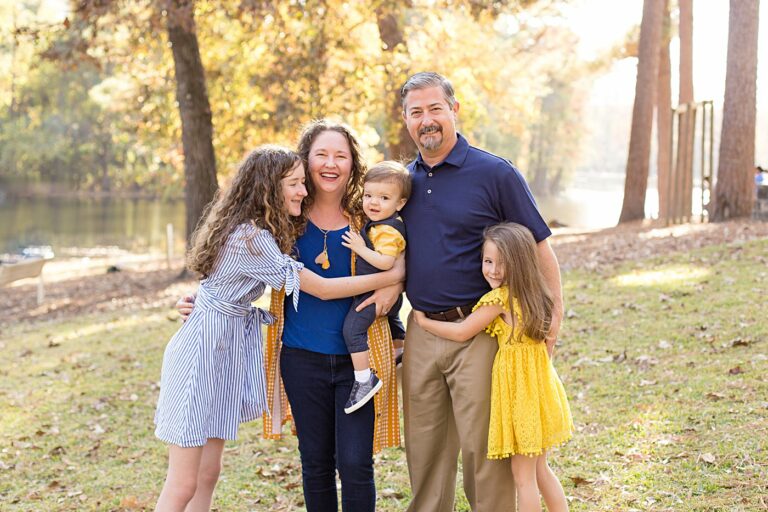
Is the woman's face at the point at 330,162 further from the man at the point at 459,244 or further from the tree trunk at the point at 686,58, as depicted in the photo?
the tree trunk at the point at 686,58

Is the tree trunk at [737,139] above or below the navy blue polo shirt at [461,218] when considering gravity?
above

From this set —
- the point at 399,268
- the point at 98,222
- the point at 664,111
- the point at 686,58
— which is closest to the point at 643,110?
the point at 686,58

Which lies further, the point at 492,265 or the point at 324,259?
the point at 324,259

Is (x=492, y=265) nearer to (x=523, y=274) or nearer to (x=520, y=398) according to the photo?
(x=523, y=274)

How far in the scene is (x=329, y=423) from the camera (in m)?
3.80

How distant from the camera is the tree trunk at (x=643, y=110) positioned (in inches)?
695

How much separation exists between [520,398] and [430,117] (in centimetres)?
130

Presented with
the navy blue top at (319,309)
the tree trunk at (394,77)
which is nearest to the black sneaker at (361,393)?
the navy blue top at (319,309)

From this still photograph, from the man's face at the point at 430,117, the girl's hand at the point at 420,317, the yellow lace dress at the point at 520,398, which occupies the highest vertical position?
the man's face at the point at 430,117

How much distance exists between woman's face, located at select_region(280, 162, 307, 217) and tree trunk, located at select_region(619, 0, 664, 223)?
15857 millimetres

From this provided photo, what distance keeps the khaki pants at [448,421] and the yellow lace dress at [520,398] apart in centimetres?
9

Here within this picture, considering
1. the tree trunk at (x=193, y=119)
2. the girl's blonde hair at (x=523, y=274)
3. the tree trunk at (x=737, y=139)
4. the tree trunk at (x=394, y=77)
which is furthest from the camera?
the tree trunk at (x=394, y=77)

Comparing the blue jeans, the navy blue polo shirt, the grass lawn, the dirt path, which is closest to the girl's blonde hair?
the navy blue polo shirt

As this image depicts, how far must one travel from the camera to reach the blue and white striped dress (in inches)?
139
